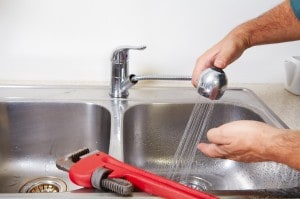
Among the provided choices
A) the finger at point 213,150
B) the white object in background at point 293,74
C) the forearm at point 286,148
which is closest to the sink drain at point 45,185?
the finger at point 213,150

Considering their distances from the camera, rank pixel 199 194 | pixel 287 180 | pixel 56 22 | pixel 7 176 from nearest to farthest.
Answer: pixel 199 194
pixel 287 180
pixel 7 176
pixel 56 22

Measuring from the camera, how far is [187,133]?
975 millimetres

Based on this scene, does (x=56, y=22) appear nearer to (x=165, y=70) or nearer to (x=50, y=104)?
(x=50, y=104)

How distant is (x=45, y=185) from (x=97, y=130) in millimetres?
203

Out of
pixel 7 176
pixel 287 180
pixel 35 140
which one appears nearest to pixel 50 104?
pixel 35 140

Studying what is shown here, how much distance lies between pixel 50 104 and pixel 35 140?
4.5 inches

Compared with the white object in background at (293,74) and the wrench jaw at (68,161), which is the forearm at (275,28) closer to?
the white object in background at (293,74)

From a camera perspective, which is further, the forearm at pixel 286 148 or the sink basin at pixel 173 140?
the sink basin at pixel 173 140

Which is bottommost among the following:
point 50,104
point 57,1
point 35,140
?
point 35,140

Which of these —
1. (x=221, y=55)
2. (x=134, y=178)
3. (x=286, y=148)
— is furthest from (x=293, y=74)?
(x=134, y=178)

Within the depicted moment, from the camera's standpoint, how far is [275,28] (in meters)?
0.91

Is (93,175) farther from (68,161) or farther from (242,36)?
(242,36)

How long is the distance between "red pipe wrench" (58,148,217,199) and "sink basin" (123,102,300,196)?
0.31 meters

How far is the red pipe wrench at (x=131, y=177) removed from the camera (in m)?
0.52
